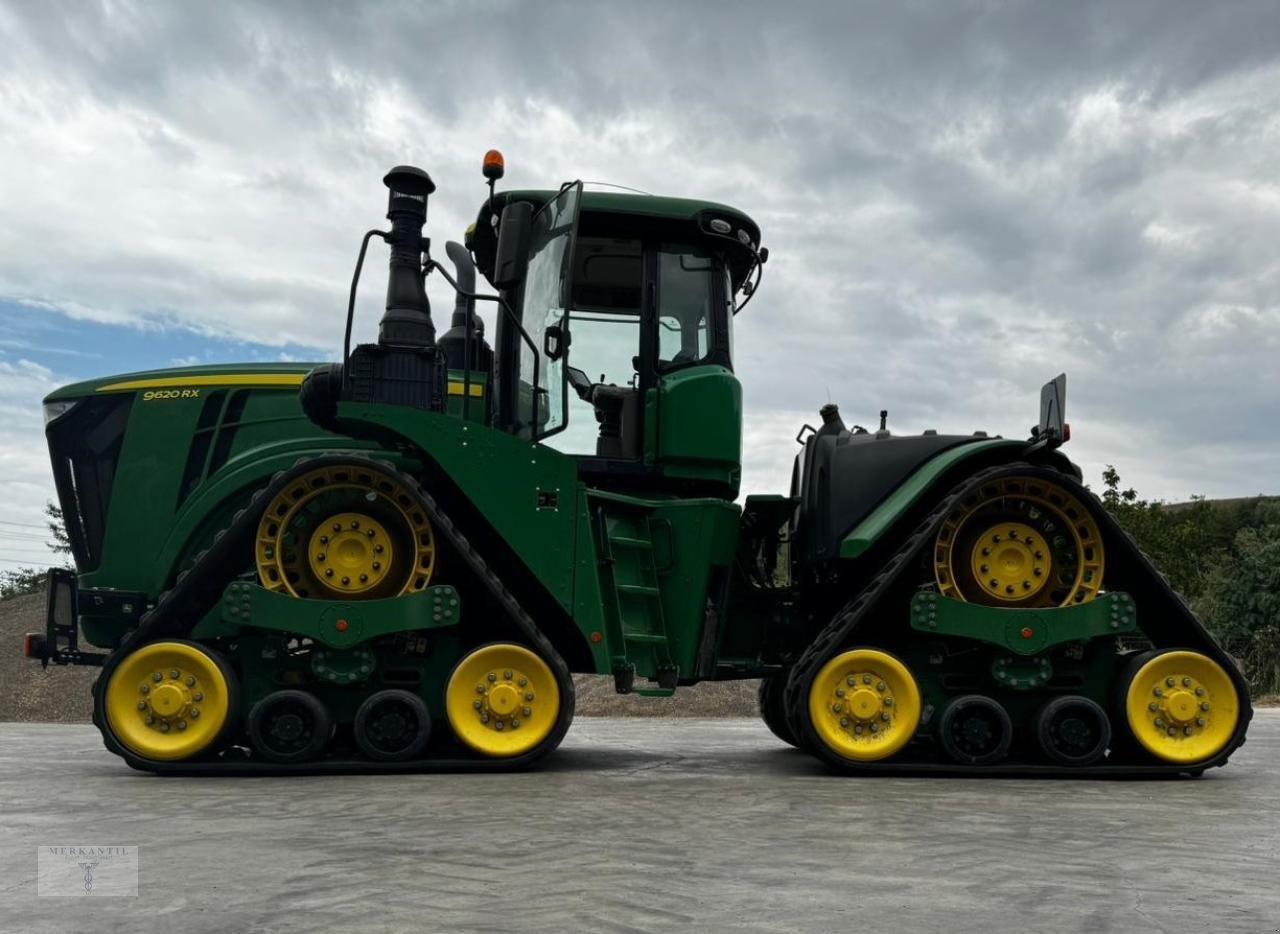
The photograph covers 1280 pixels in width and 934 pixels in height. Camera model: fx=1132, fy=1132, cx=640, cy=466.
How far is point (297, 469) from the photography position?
6043 millimetres

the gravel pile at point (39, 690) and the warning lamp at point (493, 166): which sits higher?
the warning lamp at point (493, 166)

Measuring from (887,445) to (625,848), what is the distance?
11.8 feet

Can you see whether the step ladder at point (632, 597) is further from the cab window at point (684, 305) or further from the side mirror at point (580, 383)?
the cab window at point (684, 305)

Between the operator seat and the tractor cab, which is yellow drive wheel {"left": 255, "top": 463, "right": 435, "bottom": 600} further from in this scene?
the operator seat

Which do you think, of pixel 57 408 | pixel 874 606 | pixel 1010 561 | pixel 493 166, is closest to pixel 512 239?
pixel 493 166

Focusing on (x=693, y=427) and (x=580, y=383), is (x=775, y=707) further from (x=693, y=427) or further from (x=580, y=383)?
(x=580, y=383)

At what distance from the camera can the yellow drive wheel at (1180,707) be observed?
20.5 feet

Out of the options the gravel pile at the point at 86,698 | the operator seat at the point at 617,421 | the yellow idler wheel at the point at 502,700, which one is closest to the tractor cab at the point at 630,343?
the operator seat at the point at 617,421

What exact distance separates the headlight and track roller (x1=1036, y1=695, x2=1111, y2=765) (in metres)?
6.30

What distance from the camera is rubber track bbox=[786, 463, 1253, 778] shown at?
611cm

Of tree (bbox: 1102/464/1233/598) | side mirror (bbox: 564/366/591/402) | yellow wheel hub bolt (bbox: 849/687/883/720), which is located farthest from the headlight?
tree (bbox: 1102/464/1233/598)

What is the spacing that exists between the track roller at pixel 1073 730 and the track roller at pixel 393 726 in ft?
11.1

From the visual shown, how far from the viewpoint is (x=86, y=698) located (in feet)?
47.5

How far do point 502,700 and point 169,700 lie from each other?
1735 millimetres
